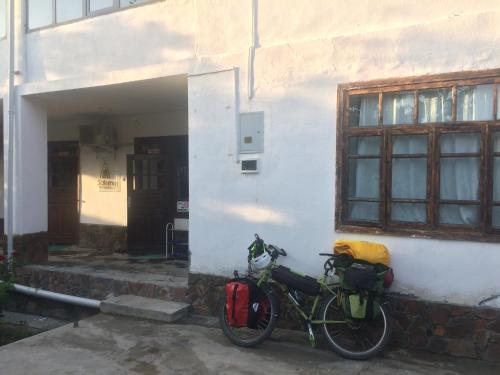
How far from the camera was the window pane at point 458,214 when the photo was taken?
13.8ft

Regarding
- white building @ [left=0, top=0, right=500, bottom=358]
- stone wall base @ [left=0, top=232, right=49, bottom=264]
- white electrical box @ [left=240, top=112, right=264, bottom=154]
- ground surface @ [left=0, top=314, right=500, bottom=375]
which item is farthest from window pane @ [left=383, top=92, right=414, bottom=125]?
stone wall base @ [left=0, top=232, right=49, bottom=264]

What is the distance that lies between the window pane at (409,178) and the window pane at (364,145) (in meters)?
0.22

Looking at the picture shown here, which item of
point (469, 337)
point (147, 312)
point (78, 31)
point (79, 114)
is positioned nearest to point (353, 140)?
point (469, 337)

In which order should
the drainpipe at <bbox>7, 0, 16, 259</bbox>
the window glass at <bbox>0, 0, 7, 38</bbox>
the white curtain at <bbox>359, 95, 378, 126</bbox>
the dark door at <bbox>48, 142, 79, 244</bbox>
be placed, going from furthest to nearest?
the dark door at <bbox>48, 142, 79, 244</bbox> → the window glass at <bbox>0, 0, 7, 38</bbox> → the drainpipe at <bbox>7, 0, 16, 259</bbox> → the white curtain at <bbox>359, 95, 378, 126</bbox>

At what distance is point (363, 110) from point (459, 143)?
3.16ft

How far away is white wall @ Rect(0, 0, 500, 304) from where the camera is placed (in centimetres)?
420

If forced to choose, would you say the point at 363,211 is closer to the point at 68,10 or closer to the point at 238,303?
the point at 238,303

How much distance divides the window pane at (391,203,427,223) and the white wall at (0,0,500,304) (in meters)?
0.21

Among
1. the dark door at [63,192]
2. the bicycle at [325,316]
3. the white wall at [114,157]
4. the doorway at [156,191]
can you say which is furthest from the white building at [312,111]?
the dark door at [63,192]

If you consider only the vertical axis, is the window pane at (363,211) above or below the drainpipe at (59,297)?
above

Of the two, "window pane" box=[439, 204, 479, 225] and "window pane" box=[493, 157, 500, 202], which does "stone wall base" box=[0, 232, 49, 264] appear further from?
"window pane" box=[493, 157, 500, 202]

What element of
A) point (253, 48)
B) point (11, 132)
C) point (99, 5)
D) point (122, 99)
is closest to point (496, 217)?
point (253, 48)

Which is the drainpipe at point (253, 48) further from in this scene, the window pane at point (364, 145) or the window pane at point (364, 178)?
the window pane at point (364, 178)

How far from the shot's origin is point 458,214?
4.29 metres
